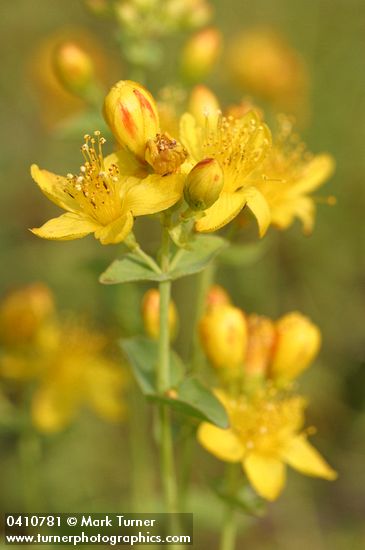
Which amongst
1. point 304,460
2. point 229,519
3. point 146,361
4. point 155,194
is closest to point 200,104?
point 155,194

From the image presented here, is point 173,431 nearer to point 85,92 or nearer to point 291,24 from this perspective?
point 85,92

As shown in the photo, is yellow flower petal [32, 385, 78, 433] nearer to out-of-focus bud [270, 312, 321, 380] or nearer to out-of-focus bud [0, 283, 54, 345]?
out-of-focus bud [0, 283, 54, 345]

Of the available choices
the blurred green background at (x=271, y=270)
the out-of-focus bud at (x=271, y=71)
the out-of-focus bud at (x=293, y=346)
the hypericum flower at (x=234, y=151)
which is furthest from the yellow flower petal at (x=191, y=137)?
the out-of-focus bud at (x=271, y=71)

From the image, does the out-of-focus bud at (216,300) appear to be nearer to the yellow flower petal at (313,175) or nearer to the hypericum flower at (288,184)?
the hypericum flower at (288,184)

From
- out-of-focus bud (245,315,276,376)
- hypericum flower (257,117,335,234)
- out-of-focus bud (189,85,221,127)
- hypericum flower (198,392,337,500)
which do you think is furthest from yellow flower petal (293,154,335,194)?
hypericum flower (198,392,337,500)

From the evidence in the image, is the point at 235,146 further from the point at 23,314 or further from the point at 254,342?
the point at 23,314

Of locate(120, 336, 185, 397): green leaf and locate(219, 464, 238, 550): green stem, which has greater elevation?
locate(120, 336, 185, 397): green leaf
